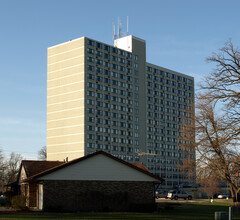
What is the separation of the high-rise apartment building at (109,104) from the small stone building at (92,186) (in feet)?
269

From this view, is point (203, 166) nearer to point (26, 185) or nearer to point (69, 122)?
point (26, 185)

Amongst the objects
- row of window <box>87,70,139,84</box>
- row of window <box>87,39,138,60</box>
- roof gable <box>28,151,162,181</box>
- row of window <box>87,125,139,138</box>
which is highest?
row of window <box>87,39,138,60</box>

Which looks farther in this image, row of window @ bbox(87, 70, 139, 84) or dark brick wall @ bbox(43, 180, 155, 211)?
row of window @ bbox(87, 70, 139, 84)

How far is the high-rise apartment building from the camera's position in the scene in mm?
134375

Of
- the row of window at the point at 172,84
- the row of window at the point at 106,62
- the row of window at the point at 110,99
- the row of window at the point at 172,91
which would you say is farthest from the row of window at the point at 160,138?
the row of window at the point at 106,62

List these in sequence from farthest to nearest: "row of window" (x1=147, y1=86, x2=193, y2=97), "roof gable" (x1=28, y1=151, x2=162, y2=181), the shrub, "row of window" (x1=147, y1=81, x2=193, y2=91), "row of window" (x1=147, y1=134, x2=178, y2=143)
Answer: "row of window" (x1=147, y1=81, x2=193, y2=91)
"row of window" (x1=147, y1=86, x2=193, y2=97)
"row of window" (x1=147, y1=134, x2=178, y2=143)
"roof gable" (x1=28, y1=151, x2=162, y2=181)
the shrub

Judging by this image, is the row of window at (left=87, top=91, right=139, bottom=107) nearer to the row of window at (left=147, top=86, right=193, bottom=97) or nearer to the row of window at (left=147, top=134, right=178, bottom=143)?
the row of window at (left=147, top=86, right=193, bottom=97)

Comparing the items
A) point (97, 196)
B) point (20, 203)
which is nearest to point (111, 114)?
point (97, 196)

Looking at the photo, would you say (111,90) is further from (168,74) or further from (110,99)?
(168,74)

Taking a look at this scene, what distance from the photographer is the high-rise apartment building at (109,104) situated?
13438 cm

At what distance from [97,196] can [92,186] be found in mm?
1098

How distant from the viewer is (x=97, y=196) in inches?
1702

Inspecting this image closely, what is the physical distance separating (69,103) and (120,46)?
30.6 meters

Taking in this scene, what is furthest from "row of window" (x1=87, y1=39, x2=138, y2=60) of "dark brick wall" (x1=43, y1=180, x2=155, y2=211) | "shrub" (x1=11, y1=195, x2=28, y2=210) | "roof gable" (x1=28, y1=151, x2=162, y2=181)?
"shrub" (x1=11, y1=195, x2=28, y2=210)
